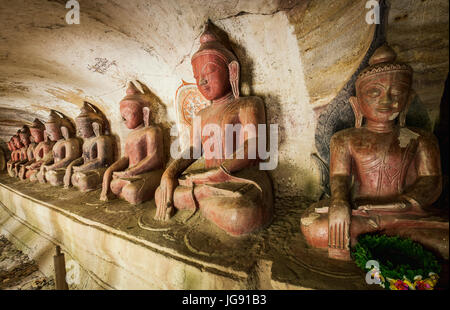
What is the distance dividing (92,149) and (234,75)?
3493mm

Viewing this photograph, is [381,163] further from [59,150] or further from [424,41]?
[59,150]

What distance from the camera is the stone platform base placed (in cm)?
118

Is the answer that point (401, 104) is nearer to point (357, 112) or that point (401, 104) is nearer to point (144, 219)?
point (357, 112)

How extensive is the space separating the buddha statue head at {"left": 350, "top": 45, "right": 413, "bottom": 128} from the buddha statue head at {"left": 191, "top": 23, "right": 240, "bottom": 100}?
1232 millimetres

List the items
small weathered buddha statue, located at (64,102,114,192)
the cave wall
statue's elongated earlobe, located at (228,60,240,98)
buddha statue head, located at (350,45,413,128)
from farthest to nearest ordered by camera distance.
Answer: small weathered buddha statue, located at (64,102,114,192)
statue's elongated earlobe, located at (228,60,240,98)
the cave wall
buddha statue head, located at (350,45,413,128)

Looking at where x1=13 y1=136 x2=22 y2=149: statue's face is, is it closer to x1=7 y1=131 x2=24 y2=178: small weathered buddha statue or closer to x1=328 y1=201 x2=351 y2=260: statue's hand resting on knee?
x1=7 y1=131 x2=24 y2=178: small weathered buddha statue

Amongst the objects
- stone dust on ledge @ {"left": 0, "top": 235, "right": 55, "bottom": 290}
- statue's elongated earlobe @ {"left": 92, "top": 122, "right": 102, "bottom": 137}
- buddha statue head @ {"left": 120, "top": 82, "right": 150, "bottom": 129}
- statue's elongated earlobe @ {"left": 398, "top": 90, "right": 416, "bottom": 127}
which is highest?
buddha statue head @ {"left": 120, "top": 82, "right": 150, "bottom": 129}

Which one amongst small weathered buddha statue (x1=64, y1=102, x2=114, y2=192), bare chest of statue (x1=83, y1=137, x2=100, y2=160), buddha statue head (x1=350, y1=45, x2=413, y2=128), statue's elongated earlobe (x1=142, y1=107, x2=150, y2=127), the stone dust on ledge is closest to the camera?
buddha statue head (x1=350, y1=45, x2=413, y2=128)

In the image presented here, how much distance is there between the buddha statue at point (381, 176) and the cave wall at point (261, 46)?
13.4 inches

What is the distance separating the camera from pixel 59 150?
4.66m

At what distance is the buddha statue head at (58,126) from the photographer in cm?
507

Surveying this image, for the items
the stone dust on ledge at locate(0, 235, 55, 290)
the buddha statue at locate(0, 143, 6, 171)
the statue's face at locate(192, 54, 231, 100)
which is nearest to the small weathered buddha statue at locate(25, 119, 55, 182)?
the stone dust on ledge at locate(0, 235, 55, 290)

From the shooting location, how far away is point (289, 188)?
2.27 metres

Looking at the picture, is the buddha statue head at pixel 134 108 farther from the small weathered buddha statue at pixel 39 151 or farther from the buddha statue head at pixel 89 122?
the small weathered buddha statue at pixel 39 151
